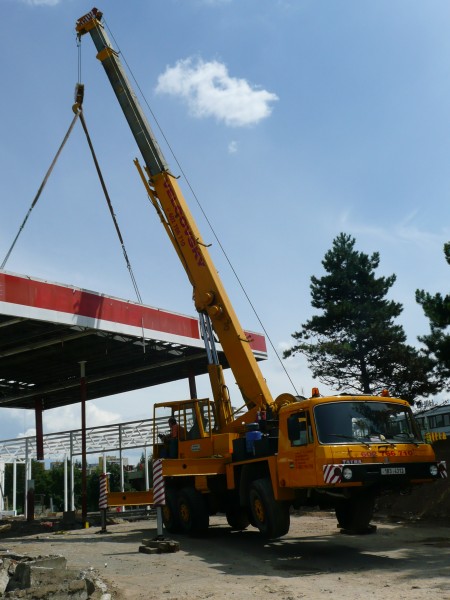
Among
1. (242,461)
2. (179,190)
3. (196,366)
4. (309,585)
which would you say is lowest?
(309,585)

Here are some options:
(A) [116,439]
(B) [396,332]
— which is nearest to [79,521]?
(A) [116,439]

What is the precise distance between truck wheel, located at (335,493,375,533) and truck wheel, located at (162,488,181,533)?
417cm

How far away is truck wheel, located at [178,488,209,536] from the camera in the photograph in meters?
14.4

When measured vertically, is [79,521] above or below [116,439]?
below

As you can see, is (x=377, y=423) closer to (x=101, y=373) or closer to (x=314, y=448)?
(x=314, y=448)

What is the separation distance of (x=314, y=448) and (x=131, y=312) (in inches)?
427

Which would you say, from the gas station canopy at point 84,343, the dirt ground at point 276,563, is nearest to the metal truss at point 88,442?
the gas station canopy at point 84,343

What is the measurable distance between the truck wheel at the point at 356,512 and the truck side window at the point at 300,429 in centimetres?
212

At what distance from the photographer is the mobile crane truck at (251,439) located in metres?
10.8

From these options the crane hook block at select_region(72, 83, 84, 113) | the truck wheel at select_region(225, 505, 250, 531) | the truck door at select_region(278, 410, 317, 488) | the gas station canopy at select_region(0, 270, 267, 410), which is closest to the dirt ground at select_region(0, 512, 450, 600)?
the truck wheel at select_region(225, 505, 250, 531)

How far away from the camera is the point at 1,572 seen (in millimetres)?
8867

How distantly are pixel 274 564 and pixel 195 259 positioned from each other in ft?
27.2

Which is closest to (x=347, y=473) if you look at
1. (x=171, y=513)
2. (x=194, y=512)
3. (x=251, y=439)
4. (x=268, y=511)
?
(x=268, y=511)

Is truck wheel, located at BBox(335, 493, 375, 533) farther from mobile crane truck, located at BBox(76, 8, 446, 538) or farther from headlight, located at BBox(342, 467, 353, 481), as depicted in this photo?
headlight, located at BBox(342, 467, 353, 481)
